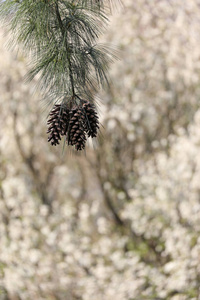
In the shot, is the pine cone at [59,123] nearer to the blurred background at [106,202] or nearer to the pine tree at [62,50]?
A: the pine tree at [62,50]

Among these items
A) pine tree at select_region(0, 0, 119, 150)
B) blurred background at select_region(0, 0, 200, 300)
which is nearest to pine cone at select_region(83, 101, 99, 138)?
pine tree at select_region(0, 0, 119, 150)

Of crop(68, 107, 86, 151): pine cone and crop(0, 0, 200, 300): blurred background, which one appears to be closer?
crop(68, 107, 86, 151): pine cone

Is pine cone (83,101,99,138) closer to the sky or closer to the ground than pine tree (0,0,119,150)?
closer to the ground

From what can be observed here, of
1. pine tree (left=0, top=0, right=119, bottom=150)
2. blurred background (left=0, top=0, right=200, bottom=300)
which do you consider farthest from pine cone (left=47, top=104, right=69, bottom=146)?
blurred background (left=0, top=0, right=200, bottom=300)

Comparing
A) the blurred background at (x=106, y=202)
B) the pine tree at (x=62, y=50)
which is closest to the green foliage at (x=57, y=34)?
the pine tree at (x=62, y=50)

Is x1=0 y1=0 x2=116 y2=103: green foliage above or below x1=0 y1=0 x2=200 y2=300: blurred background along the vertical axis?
below

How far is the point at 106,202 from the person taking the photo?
267cm

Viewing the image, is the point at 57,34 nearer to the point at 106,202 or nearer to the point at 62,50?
the point at 62,50

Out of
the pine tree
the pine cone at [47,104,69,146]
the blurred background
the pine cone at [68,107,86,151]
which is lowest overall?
the pine cone at [68,107,86,151]

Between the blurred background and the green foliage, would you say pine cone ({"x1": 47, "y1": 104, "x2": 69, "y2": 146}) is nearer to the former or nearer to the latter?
the green foliage

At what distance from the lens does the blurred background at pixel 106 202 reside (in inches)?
103

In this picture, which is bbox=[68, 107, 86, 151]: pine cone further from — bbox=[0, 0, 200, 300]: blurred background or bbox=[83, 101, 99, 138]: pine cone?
bbox=[0, 0, 200, 300]: blurred background

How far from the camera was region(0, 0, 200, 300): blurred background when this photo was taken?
2.62 metres

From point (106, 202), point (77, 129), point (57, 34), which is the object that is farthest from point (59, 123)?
point (106, 202)
